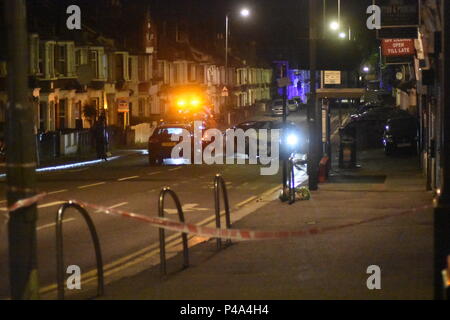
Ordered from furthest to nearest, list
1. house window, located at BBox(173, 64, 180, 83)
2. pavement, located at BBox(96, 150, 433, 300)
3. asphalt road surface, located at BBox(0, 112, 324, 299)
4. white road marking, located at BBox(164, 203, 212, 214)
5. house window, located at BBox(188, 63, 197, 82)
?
1. house window, located at BBox(188, 63, 197, 82)
2. house window, located at BBox(173, 64, 180, 83)
3. white road marking, located at BBox(164, 203, 212, 214)
4. asphalt road surface, located at BBox(0, 112, 324, 299)
5. pavement, located at BBox(96, 150, 433, 300)

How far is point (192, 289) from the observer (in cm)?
1041

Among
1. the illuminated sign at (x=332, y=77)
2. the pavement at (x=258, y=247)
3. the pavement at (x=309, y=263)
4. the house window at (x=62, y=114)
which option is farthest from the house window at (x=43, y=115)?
the pavement at (x=309, y=263)

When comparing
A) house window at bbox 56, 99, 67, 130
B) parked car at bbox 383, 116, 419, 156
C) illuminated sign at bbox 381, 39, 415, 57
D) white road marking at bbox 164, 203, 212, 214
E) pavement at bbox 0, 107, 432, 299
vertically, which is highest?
illuminated sign at bbox 381, 39, 415, 57

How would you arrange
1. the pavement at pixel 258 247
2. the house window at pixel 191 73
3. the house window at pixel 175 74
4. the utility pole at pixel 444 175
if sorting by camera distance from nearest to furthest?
the utility pole at pixel 444 175, the pavement at pixel 258 247, the house window at pixel 175 74, the house window at pixel 191 73

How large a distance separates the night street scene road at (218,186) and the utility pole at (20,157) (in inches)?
0.5

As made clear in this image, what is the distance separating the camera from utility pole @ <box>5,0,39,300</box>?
26.3 ft

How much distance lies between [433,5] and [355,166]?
40.6ft

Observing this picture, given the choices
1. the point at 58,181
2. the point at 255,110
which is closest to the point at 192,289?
the point at 58,181

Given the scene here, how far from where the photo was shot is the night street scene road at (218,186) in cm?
855

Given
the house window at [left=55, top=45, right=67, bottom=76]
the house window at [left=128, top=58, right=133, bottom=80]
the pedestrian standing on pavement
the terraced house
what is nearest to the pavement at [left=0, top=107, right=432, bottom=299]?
the pedestrian standing on pavement

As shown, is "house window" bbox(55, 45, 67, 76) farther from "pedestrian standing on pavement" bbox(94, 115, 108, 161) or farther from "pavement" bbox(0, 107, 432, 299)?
"pavement" bbox(0, 107, 432, 299)

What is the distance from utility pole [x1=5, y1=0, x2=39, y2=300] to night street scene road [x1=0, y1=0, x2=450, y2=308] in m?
0.01

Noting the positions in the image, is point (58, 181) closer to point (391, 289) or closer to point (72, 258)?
point (72, 258)

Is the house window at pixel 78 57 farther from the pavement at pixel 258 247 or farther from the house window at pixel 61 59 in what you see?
the pavement at pixel 258 247
